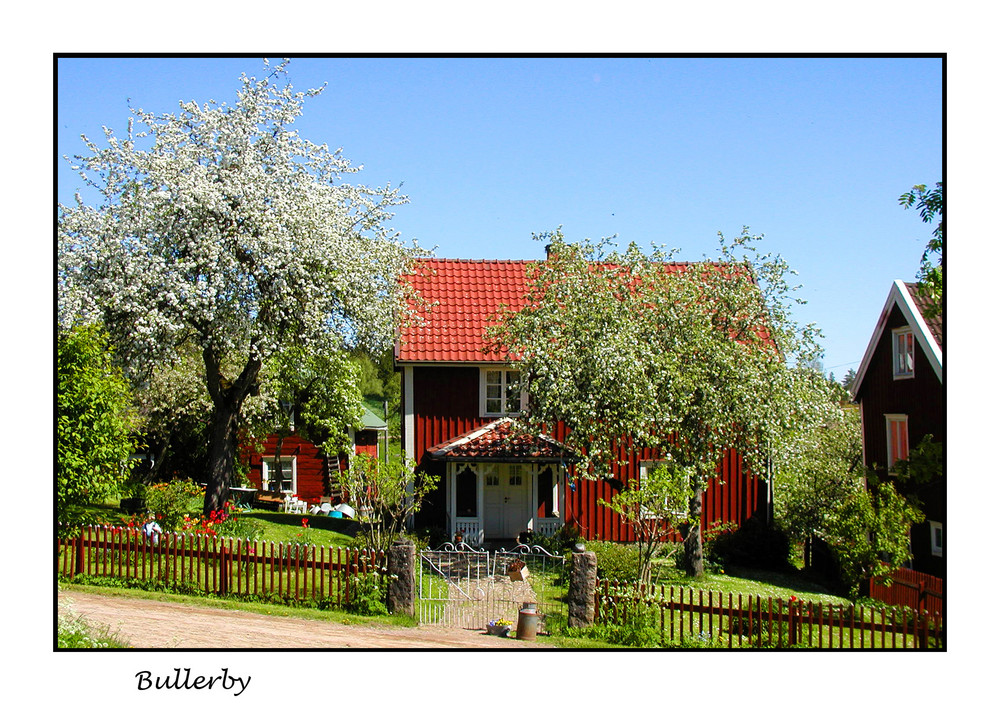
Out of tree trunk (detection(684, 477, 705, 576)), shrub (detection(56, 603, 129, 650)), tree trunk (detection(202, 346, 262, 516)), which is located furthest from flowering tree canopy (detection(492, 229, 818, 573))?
shrub (detection(56, 603, 129, 650))

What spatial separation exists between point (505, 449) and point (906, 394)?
10.4m

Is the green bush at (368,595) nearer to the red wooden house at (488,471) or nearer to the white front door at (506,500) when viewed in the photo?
the red wooden house at (488,471)

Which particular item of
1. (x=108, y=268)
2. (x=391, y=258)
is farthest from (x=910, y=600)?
(x=108, y=268)

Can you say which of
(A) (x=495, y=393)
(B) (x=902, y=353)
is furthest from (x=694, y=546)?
(B) (x=902, y=353)

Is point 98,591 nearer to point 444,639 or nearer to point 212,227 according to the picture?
point 444,639

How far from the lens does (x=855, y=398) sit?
24.0m

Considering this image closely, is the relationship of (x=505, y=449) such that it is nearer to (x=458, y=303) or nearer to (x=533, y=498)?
(x=533, y=498)

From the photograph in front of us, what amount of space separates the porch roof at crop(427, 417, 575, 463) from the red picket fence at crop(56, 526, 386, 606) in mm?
6368

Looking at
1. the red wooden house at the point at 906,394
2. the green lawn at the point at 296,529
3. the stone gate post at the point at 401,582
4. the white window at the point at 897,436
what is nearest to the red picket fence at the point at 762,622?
the stone gate post at the point at 401,582

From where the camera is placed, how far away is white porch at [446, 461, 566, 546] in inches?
895

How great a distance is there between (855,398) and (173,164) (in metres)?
19.1

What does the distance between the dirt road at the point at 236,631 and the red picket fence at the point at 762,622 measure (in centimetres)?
181

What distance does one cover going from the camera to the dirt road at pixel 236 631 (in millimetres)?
12562

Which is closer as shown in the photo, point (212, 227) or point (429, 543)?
point (212, 227)
